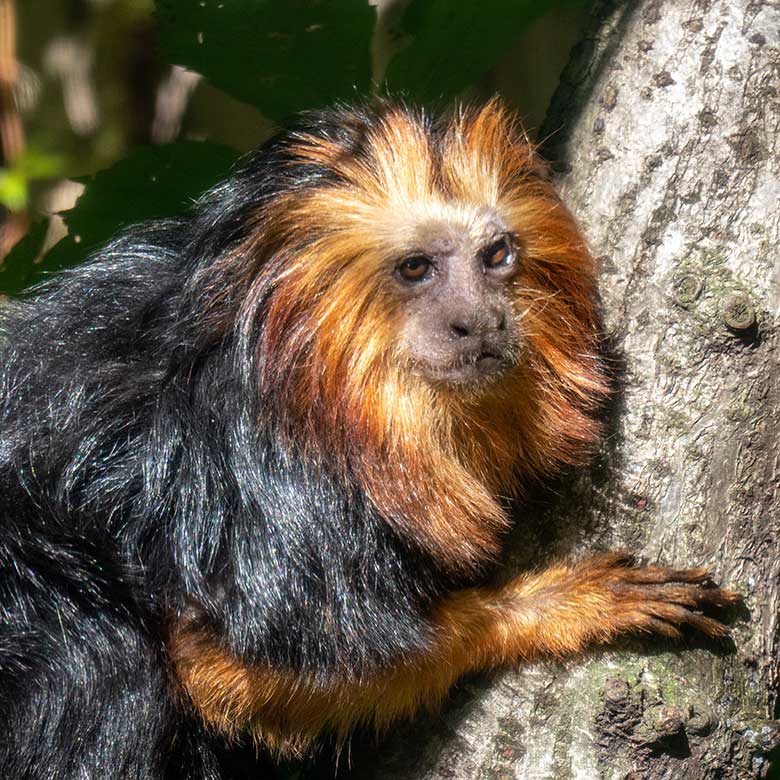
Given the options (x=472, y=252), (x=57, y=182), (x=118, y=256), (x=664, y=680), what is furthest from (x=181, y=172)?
(x=57, y=182)

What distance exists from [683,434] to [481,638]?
0.75 meters

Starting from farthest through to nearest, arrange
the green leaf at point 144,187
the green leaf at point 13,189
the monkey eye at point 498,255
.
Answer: the green leaf at point 13,189, the green leaf at point 144,187, the monkey eye at point 498,255

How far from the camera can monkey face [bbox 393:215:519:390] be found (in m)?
3.02

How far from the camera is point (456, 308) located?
3035 mm

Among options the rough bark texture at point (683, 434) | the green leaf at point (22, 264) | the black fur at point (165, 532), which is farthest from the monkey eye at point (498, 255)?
the green leaf at point (22, 264)

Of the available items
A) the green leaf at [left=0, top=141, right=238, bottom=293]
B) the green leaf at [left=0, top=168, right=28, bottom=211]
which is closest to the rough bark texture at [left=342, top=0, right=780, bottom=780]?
the green leaf at [left=0, top=141, right=238, bottom=293]

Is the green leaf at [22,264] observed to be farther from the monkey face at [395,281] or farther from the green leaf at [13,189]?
the monkey face at [395,281]

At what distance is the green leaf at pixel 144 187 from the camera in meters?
3.79

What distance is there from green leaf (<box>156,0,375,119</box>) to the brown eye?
0.93 meters

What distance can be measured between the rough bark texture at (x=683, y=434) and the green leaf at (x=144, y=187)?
1.33 m

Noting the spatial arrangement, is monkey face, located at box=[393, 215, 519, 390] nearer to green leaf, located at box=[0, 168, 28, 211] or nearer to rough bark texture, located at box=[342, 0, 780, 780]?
rough bark texture, located at box=[342, 0, 780, 780]

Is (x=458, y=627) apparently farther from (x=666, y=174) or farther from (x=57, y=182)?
(x=57, y=182)

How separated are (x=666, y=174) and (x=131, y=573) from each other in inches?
69.0

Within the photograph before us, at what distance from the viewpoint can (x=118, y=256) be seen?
11.5 ft
